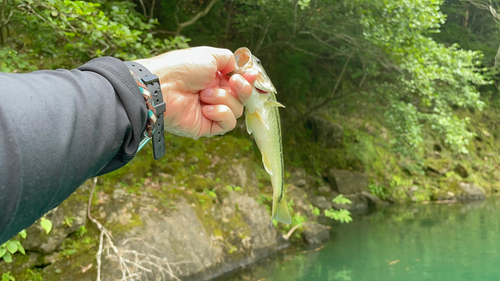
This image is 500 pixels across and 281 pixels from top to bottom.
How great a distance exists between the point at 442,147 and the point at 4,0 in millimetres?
13734

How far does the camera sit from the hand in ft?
5.53

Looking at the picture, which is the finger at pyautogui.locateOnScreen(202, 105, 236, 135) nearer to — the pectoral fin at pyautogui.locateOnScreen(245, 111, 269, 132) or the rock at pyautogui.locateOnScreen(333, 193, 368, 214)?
the pectoral fin at pyautogui.locateOnScreen(245, 111, 269, 132)

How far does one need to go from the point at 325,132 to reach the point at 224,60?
10.5 metres

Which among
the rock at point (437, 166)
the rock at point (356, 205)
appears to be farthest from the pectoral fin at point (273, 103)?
the rock at point (437, 166)

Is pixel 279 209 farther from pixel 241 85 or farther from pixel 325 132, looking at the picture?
pixel 325 132

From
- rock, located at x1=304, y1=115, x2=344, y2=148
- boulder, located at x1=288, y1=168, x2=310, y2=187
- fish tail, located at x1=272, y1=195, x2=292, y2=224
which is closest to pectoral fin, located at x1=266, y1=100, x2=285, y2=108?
fish tail, located at x1=272, y1=195, x2=292, y2=224

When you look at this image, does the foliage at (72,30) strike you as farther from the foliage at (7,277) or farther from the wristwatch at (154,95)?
the wristwatch at (154,95)

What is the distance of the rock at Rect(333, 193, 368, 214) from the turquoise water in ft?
2.88

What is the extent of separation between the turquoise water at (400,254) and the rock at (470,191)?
8.18 feet

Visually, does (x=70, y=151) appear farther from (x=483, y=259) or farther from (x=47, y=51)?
(x=483, y=259)

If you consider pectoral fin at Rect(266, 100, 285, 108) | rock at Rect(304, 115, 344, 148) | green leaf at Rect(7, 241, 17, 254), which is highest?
pectoral fin at Rect(266, 100, 285, 108)

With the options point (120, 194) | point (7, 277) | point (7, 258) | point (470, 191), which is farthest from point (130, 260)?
point (470, 191)

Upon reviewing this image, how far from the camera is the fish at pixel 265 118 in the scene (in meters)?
1.80

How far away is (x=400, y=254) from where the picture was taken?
632 cm
